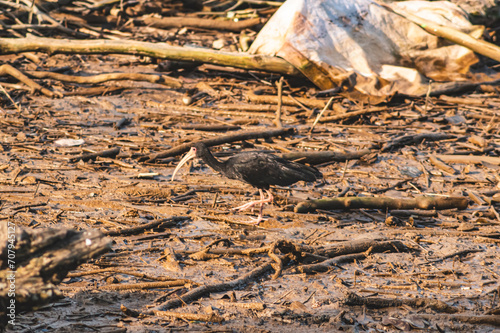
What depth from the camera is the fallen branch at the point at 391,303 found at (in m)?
4.98

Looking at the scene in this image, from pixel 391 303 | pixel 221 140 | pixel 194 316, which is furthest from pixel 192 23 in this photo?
pixel 194 316

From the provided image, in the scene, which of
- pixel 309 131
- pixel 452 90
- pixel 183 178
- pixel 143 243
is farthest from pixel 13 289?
pixel 452 90

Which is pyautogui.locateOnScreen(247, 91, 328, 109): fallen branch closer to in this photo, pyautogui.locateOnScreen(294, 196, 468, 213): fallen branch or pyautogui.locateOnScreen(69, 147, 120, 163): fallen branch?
pyautogui.locateOnScreen(69, 147, 120, 163): fallen branch

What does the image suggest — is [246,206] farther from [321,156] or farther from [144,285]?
[144,285]

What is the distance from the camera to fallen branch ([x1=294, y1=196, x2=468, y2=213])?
23.4 feet

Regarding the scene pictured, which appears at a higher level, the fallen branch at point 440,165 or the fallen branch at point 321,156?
the fallen branch at point 321,156

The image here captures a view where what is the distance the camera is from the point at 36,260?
3.46 meters

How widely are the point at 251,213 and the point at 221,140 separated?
2060 mm

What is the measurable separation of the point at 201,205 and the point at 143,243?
1.35 metres

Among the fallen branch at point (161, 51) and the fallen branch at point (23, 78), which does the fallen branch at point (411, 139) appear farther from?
the fallen branch at point (23, 78)

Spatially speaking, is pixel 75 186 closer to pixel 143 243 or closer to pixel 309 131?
pixel 143 243

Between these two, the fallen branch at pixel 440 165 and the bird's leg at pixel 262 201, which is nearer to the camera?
the bird's leg at pixel 262 201

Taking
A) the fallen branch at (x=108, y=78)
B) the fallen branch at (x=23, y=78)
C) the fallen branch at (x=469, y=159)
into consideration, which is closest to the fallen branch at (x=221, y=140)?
the fallen branch at (x=469, y=159)

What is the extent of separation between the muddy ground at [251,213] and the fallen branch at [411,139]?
6 centimetres
